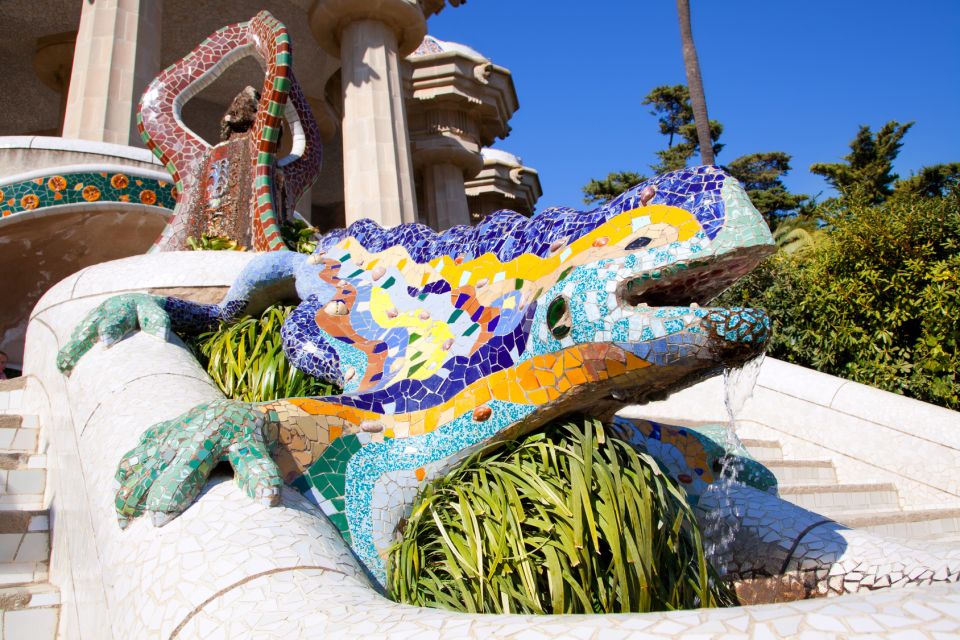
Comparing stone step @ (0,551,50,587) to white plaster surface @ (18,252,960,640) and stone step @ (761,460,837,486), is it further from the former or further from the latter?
stone step @ (761,460,837,486)

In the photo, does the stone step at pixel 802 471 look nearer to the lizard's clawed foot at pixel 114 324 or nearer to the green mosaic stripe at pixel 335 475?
the green mosaic stripe at pixel 335 475

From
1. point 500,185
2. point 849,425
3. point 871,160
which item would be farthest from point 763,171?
point 849,425

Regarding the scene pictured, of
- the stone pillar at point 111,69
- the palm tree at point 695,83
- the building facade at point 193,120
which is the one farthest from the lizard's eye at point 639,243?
the stone pillar at point 111,69

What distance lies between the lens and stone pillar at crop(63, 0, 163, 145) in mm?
9727

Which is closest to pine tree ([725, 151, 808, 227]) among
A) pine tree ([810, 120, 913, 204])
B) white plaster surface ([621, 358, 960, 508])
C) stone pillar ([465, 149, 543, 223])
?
pine tree ([810, 120, 913, 204])

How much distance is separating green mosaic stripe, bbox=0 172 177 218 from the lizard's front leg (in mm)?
6570

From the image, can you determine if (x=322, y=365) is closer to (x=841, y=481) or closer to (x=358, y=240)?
(x=358, y=240)

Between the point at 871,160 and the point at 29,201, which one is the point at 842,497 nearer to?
the point at 29,201

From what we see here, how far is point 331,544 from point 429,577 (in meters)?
0.31

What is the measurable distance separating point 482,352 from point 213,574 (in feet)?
3.61

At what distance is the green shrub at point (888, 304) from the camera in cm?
703

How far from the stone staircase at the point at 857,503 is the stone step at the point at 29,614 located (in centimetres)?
370

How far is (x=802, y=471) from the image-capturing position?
17.2 ft

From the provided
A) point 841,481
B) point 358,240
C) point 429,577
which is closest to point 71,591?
point 429,577
